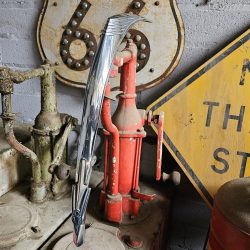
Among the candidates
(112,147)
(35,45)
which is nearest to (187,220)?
(112,147)

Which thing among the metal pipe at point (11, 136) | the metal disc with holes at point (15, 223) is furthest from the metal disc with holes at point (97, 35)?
the metal disc with holes at point (15, 223)

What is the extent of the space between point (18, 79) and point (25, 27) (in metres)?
0.45

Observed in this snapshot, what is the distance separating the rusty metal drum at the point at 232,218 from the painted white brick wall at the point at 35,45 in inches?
16.2

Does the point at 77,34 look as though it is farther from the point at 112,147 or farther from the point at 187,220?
the point at 187,220

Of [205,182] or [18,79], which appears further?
[205,182]

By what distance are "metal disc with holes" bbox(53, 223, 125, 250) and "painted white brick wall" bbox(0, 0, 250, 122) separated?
0.46 m

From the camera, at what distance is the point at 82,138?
591 mm

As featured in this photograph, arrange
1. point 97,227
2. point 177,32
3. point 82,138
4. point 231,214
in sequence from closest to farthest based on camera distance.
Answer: point 82,138, point 231,214, point 97,227, point 177,32

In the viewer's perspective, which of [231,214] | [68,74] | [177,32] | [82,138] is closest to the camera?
[82,138]

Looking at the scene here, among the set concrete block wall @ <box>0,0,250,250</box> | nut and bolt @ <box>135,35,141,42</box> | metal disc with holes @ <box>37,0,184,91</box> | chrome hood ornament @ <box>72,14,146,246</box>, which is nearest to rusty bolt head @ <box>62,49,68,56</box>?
metal disc with holes @ <box>37,0,184,91</box>

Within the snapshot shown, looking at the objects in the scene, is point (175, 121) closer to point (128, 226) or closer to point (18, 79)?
point (128, 226)

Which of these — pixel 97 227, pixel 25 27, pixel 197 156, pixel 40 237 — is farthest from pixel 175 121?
pixel 25 27

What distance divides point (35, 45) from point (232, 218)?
0.90 m

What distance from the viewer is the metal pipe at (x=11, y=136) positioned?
0.79 meters
